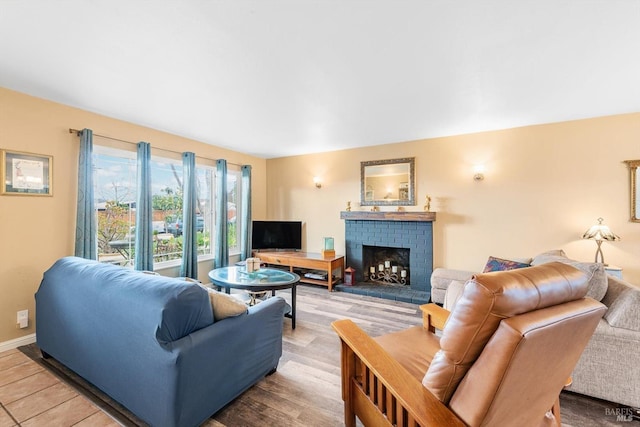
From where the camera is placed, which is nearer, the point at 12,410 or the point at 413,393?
the point at 413,393

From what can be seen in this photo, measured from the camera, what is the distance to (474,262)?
12.4 feet

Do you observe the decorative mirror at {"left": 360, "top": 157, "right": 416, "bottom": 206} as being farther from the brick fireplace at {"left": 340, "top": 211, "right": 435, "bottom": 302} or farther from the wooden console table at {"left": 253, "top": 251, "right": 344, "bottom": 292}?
the wooden console table at {"left": 253, "top": 251, "right": 344, "bottom": 292}

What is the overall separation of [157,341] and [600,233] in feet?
14.2

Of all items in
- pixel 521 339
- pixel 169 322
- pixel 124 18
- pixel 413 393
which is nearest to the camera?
pixel 521 339

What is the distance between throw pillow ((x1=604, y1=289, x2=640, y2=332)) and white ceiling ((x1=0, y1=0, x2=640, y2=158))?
1701 millimetres

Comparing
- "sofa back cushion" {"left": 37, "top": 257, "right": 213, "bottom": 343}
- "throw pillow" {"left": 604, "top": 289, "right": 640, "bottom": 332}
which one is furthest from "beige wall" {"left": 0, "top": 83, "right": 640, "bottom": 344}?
"throw pillow" {"left": 604, "top": 289, "right": 640, "bottom": 332}

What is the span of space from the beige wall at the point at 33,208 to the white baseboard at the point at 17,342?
37 mm

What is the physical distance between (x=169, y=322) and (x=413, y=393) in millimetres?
1210

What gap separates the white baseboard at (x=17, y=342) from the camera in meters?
2.40

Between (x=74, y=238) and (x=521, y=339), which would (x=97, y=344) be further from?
(x=521, y=339)

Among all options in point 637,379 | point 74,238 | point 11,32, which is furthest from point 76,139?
point 637,379

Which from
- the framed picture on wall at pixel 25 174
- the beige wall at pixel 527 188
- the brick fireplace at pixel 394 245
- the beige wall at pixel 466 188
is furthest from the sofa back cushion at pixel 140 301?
the beige wall at pixel 527 188

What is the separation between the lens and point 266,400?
180 centimetres

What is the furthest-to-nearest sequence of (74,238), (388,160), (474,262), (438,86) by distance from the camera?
1. (388,160)
2. (474,262)
3. (74,238)
4. (438,86)
